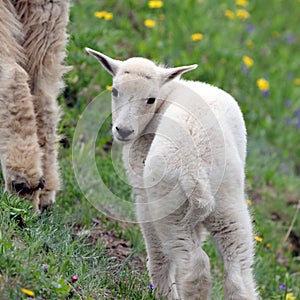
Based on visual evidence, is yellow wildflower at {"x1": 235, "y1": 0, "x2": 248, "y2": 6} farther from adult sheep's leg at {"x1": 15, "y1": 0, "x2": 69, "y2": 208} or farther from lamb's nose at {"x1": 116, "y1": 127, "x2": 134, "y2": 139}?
lamb's nose at {"x1": 116, "y1": 127, "x2": 134, "y2": 139}

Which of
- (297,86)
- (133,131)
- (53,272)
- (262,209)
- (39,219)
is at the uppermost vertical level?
(133,131)

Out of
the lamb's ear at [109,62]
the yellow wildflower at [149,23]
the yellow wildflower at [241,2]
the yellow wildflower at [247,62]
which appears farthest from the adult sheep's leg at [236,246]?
the yellow wildflower at [241,2]

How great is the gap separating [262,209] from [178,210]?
3420 mm

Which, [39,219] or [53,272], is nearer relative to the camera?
[53,272]

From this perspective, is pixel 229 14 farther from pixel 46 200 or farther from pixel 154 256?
pixel 154 256

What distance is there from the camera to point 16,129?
507 centimetres

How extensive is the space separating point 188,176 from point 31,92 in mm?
1642

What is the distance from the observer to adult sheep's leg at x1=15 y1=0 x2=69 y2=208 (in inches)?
214

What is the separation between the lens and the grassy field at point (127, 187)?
14.9 ft

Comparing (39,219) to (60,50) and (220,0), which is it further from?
(220,0)

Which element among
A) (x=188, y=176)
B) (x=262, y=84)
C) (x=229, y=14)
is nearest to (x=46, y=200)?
(x=188, y=176)

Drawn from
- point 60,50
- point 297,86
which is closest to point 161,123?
point 60,50

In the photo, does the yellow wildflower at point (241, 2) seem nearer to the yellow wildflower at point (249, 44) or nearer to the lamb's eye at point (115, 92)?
the yellow wildflower at point (249, 44)

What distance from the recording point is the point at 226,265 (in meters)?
4.59
